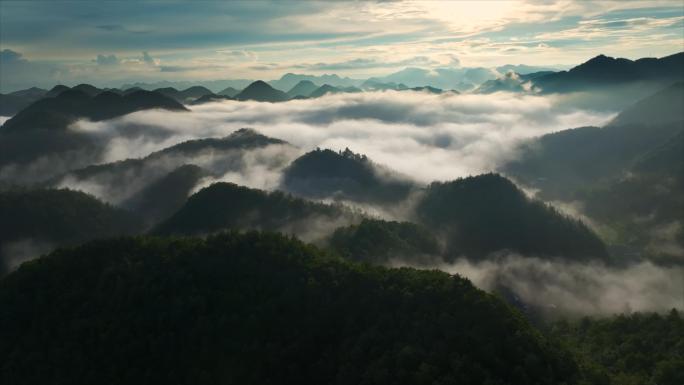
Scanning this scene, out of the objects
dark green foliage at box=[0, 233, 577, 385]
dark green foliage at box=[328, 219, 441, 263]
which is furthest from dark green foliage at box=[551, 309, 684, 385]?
dark green foliage at box=[328, 219, 441, 263]

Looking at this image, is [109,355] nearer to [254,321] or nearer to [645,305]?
[254,321]

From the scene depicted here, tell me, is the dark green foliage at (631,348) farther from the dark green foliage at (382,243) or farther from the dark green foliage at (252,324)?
the dark green foliage at (382,243)

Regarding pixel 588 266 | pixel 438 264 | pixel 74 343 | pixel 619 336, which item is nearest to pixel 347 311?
pixel 74 343

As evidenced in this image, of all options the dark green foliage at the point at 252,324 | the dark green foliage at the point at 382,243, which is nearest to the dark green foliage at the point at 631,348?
the dark green foliage at the point at 252,324

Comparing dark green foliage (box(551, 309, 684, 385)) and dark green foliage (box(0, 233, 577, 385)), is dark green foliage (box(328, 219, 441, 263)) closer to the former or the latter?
dark green foliage (box(0, 233, 577, 385))

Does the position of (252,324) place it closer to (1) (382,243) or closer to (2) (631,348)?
(1) (382,243)

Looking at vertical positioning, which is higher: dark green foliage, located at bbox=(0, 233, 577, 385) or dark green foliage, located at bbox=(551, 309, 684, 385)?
dark green foliage, located at bbox=(0, 233, 577, 385)
